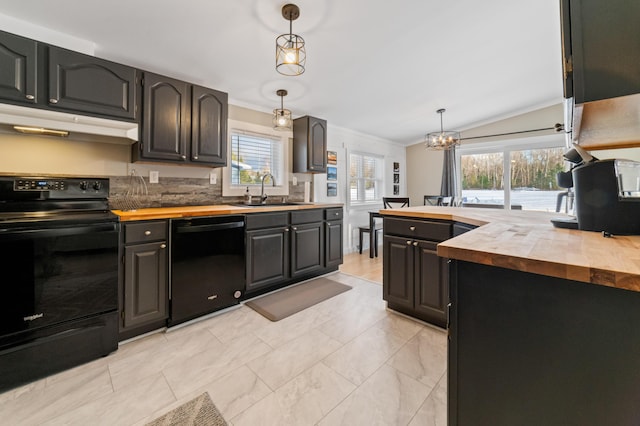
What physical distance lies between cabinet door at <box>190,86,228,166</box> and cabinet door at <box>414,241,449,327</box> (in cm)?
216

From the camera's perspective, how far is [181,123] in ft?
8.05

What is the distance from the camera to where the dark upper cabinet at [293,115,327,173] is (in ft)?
11.9

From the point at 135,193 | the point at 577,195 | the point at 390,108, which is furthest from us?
the point at 390,108

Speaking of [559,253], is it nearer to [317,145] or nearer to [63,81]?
[63,81]

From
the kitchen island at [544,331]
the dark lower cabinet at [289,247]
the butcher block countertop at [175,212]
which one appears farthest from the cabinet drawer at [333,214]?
the kitchen island at [544,331]

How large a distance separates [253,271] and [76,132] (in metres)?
1.82

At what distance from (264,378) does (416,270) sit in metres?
1.40

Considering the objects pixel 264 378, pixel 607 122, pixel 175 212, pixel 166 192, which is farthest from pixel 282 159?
pixel 607 122

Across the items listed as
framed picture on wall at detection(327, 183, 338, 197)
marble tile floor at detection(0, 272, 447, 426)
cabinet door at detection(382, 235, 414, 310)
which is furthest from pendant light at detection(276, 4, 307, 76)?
framed picture on wall at detection(327, 183, 338, 197)

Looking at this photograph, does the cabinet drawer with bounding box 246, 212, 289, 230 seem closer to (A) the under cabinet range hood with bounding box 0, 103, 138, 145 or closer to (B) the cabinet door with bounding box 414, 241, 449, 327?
(A) the under cabinet range hood with bounding box 0, 103, 138, 145

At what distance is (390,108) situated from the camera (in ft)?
13.5

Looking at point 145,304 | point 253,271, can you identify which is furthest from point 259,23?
point 145,304

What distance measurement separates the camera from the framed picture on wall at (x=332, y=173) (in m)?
4.51

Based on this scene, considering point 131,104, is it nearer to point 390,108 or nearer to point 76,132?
point 76,132
